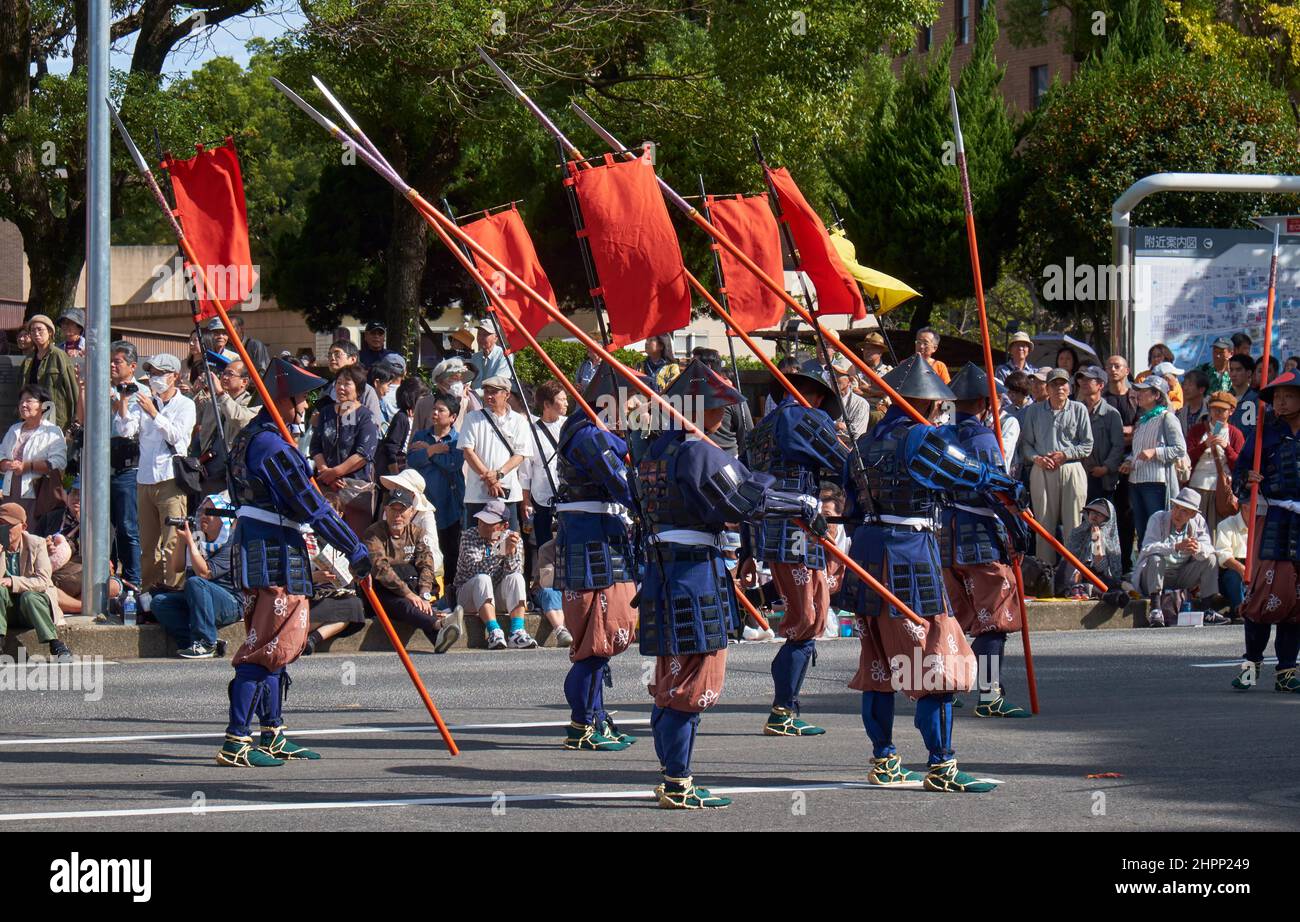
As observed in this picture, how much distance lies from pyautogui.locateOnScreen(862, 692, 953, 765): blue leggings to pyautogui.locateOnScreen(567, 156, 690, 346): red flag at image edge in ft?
10.3

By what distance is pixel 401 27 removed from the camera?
69.4 ft

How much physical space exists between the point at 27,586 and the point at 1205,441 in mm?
9309

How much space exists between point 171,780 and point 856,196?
99.2 ft

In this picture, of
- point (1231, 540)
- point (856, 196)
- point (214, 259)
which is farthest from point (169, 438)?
point (856, 196)

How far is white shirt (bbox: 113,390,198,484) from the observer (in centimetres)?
1473

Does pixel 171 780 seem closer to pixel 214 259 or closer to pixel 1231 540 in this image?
pixel 214 259

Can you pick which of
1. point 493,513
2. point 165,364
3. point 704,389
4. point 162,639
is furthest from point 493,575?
→ point 704,389

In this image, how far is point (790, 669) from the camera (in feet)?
32.5

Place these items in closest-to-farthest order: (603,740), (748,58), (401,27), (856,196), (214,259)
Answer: (603,740), (214,259), (401,27), (748,58), (856,196)

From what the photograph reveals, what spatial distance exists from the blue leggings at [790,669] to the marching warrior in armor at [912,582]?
1.43 meters

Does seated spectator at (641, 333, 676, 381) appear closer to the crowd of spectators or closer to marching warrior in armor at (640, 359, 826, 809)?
the crowd of spectators

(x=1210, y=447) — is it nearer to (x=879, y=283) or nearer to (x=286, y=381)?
(x=879, y=283)

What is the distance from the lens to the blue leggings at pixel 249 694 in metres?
8.98
